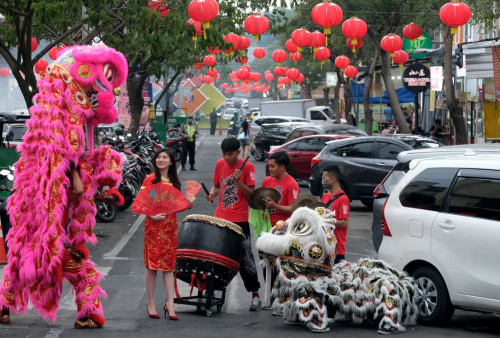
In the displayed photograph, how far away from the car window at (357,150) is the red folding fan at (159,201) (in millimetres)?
12202

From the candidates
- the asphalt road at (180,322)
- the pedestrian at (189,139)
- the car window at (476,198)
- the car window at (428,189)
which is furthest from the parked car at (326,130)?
the car window at (476,198)

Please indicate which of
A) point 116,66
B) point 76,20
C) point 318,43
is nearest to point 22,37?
point 76,20

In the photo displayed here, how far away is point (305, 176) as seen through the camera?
2639 centimetres

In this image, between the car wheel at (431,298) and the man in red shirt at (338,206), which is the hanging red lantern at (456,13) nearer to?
the man in red shirt at (338,206)

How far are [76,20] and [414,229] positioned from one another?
471 inches

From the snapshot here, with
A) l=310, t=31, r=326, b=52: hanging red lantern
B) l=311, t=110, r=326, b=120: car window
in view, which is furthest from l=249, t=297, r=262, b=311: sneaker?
l=311, t=110, r=326, b=120: car window

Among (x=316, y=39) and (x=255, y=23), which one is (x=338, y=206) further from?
(x=316, y=39)

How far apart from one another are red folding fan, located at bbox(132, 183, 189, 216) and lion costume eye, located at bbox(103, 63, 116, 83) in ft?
3.71

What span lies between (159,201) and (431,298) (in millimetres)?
2781

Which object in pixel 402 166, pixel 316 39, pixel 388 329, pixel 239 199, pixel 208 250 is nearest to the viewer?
pixel 388 329

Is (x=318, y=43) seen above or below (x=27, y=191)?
above

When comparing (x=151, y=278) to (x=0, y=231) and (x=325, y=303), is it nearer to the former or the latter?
(x=325, y=303)

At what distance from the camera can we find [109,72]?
30.0 feet

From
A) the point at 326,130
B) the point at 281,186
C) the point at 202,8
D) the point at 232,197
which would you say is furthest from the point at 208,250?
the point at 326,130
